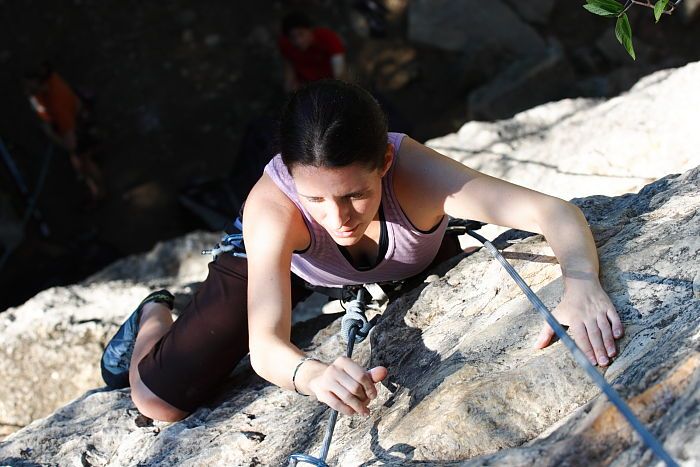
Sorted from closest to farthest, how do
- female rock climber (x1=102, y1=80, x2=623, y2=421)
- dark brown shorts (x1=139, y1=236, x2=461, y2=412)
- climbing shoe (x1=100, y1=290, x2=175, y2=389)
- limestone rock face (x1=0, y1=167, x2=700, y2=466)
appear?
1. limestone rock face (x1=0, y1=167, x2=700, y2=466)
2. female rock climber (x1=102, y1=80, x2=623, y2=421)
3. dark brown shorts (x1=139, y1=236, x2=461, y2=412)
4. climbing shoe (x1=100, y1=290, x2=175, y2=389)

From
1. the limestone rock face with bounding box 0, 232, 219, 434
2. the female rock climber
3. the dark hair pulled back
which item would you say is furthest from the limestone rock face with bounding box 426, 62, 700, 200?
the limestone rock face with bounding box 0, 232, 219, 434

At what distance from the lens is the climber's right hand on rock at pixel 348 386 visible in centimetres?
151

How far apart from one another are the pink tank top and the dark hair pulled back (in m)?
0.19

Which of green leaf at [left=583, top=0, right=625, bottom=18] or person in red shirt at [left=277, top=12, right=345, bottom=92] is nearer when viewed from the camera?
green leaf at [left=583, top=0, right=625, bottom=18]

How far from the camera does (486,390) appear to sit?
158 centimetres

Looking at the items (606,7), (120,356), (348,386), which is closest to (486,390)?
(348,386)

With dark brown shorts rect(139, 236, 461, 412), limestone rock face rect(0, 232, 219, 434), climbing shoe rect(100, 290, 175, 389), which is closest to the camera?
dark brown shorts rect(139, 236, 461, 412)

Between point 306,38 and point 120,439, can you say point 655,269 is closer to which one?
point 120,439

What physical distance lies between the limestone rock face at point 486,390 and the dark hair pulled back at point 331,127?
1.54 feet

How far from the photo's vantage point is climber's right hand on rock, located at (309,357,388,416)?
151 cm

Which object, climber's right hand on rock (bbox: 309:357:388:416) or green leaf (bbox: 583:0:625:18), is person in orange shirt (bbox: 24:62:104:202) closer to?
climber's right hand on rock (bbox: 309:357:388:416)

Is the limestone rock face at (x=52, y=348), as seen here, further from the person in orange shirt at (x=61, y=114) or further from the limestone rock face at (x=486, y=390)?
the person in orange shirt at (x=61, y=114)

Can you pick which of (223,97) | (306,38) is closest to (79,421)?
(306,38)

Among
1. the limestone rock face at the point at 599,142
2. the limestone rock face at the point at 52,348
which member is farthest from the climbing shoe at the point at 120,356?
the limestone rock face at the point at 599,142
